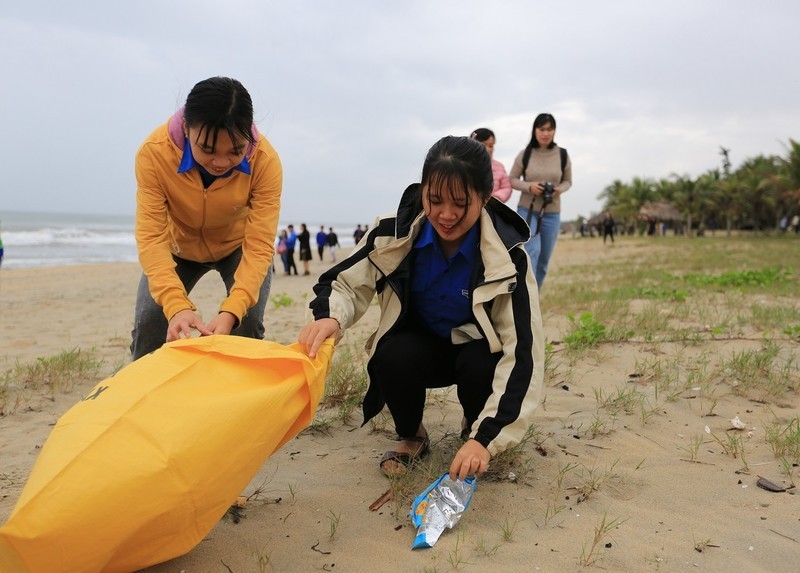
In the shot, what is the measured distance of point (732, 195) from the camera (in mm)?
36062

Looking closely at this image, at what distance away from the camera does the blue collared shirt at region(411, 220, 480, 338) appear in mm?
2117

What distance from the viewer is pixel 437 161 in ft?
6.25

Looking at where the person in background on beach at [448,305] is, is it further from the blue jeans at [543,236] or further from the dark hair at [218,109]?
the blue jeans at [543,236]

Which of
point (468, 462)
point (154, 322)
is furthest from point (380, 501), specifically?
point (154, 322)

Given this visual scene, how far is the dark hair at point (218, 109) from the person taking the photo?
194 cm

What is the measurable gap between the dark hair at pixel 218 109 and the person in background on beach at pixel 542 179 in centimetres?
328

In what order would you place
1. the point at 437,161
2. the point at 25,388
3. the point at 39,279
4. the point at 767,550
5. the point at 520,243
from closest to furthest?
the point at 767,550 → the point at 437,161 → the point at 520,243 → the point at 25,388 → the point at 39,279

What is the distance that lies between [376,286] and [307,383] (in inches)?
23.1

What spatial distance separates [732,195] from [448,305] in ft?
130

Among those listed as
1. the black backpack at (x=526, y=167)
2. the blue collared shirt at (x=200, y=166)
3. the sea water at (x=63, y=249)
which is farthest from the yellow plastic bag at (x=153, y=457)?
the sea water at (x=63, y=249)

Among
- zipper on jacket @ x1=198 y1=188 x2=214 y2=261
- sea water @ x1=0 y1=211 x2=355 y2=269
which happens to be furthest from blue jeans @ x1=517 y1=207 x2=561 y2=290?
sea water @ x1=0 y1=211 x2=355 y2=269

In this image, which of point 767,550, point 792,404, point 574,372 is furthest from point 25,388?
point 792,404

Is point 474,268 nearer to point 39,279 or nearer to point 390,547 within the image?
point 390,547

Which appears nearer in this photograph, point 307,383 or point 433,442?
point 307,383
